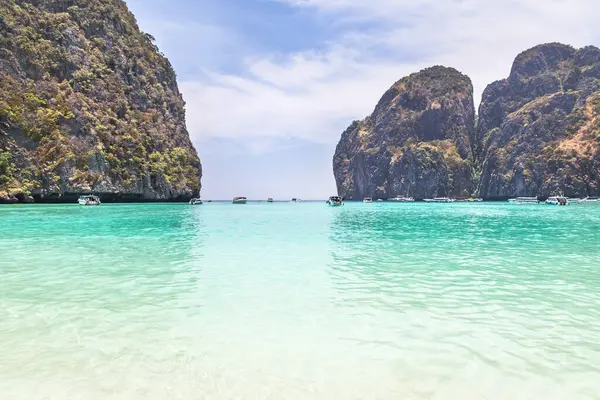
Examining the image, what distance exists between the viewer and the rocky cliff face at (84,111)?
287 ft

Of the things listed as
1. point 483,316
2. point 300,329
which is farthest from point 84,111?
point 483,316

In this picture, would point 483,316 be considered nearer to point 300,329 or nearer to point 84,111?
point 300,329

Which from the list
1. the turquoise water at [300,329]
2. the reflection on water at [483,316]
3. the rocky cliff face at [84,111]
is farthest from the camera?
the rocky cliff face at [84,111]

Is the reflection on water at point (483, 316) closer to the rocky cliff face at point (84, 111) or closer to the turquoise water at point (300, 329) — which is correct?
the turquoise water at point (300, 329)

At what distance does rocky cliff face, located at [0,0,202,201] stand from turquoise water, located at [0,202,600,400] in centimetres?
8410

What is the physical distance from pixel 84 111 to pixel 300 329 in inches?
4182

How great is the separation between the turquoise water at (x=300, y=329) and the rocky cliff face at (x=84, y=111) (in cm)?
8410

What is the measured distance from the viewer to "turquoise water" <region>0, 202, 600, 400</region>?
5992 millimetres

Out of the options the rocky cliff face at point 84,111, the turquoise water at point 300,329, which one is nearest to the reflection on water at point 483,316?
the turquoise water at point 300,329

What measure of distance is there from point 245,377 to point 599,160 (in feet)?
646

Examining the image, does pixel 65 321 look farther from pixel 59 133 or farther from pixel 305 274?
pixel 59 133

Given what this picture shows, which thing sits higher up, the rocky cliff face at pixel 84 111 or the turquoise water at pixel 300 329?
the rocky cliff face at pixel 84 111

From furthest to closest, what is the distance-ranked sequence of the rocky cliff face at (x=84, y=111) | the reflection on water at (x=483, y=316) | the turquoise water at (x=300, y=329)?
the rocky cliff face at (x=84, y=111), the reflection on water at (x=483, y=316), the turquoise water at (x=300, y=329)

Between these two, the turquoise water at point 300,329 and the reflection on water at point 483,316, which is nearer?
the turquoise water at point 300,329
